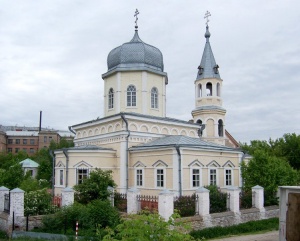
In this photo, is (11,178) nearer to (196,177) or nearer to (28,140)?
(196,177)

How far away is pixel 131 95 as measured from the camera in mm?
24609

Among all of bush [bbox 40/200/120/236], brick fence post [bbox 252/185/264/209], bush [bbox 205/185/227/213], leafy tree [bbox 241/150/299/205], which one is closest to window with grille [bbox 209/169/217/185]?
leafy tree [bbox 241/150/299/205]

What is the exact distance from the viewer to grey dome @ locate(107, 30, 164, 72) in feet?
81.4

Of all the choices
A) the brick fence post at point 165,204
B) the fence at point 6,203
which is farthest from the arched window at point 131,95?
the brick fence post at point 165,204

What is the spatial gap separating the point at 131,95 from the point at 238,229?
1265 centimetres

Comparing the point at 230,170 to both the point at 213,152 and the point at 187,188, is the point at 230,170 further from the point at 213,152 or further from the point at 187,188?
the point at 187,188

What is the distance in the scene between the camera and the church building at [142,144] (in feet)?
64.2

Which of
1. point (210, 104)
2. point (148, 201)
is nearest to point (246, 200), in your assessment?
point (148, 201)

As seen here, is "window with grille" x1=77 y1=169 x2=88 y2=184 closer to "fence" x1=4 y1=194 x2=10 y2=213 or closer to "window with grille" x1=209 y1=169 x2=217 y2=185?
"fence" x1=4 y1=194 x2=10 y2=213

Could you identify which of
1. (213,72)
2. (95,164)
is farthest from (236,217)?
(213,72)

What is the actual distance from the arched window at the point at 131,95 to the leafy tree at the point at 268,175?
9178mm

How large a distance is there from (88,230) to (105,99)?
14642mm

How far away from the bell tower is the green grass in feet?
44.5

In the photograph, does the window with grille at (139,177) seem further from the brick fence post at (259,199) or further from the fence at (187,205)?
the brick fence post at (259,199)
